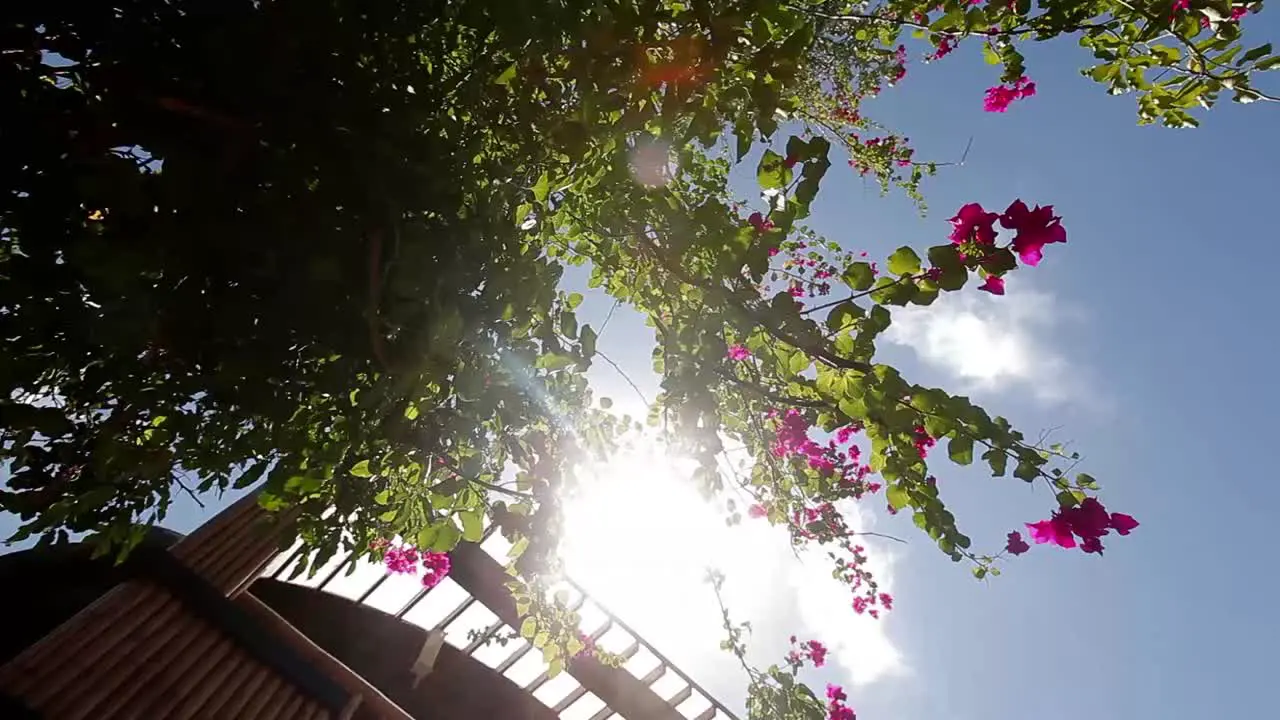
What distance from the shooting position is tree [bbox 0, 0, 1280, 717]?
1.58 meters

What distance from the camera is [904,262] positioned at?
1577mm

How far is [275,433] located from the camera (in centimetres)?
201

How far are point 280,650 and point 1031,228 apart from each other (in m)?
4.82

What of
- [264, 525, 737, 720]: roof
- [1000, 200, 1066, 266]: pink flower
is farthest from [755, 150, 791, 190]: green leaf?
[264, 525, 737, 720]: roof

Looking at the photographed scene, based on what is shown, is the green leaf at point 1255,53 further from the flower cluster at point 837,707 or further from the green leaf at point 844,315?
the flower cluster at point 837,707

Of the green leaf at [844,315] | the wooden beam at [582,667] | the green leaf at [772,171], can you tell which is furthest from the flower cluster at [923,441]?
the wooden beam at [582,667]

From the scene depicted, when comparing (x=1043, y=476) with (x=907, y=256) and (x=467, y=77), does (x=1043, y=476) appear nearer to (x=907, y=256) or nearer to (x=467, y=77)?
(x=907, y=256)

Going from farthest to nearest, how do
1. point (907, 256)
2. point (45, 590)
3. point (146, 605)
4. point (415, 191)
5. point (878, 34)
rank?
1. point (45, 590)
2. point (146, 605)
3. point (878, 34)
4. point (415, 191)
5. point (907, 256)

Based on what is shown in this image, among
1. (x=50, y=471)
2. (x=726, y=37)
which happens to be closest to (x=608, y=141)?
(x=726, y=37)

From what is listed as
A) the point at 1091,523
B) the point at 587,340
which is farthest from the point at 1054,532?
the point at 587,340

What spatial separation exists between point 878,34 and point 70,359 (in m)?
3.62

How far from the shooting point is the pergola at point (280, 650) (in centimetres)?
327

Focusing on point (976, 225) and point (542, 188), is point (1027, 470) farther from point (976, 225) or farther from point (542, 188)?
point (542, 188)

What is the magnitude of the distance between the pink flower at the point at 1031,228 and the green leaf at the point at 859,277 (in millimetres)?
382
